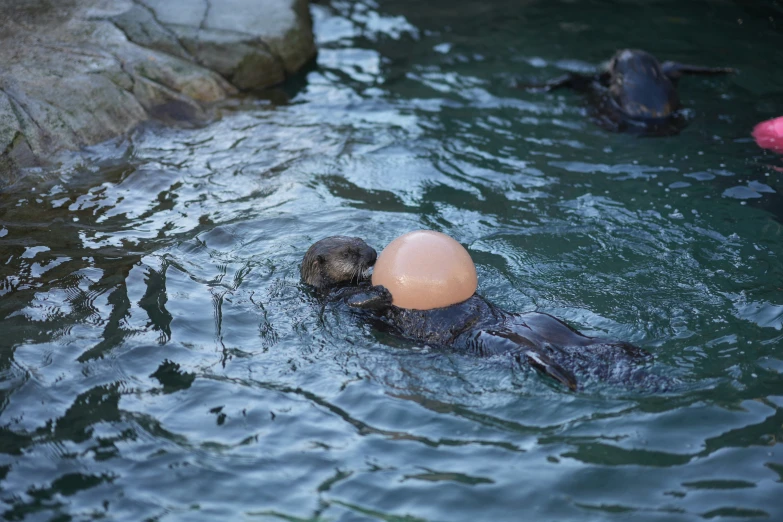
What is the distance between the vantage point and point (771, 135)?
7309 millimetres

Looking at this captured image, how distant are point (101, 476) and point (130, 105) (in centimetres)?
539

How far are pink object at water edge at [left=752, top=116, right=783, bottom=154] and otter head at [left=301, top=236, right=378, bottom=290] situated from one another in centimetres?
433

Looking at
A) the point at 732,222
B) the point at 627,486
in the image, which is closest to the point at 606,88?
the point at 732,222

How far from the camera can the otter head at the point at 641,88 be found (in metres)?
8.12

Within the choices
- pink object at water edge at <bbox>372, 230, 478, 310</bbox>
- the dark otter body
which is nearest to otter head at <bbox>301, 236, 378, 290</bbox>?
pink object at water edge at <bbox>372, 230, 478, 310</bbox>

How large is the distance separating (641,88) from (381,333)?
16.3ft

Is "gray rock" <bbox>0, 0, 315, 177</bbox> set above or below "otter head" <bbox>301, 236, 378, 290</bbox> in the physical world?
above

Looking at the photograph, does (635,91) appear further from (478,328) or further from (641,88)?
(478,328)

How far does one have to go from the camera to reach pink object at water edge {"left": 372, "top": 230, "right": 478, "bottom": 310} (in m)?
4.60

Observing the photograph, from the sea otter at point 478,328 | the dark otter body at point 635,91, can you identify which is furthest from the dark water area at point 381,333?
the dark otter body at point 635,91

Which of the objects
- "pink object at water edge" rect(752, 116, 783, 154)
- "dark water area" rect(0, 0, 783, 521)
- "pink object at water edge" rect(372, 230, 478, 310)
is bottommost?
"dark water area" rect(0, 0, 783, 521)

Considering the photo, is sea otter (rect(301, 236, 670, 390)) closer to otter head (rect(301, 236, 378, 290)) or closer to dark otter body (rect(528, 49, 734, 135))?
otter head (rect(301, 236, 378, 290))

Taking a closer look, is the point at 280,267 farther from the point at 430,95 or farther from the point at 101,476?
the point at 430,95

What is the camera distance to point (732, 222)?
20.0ft
